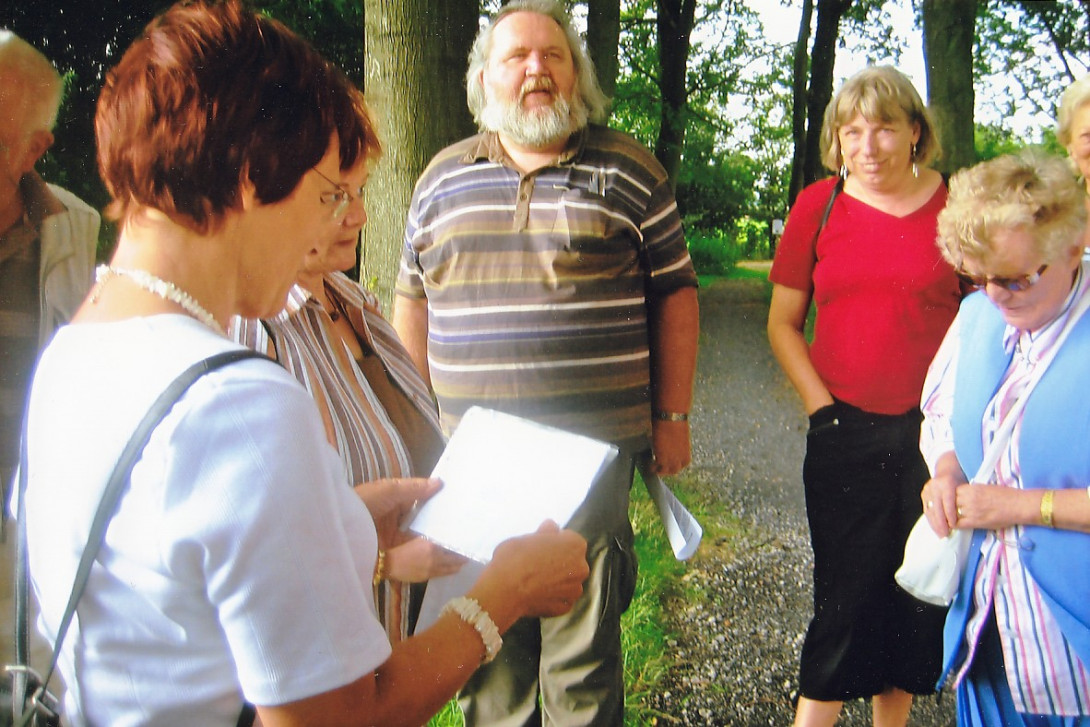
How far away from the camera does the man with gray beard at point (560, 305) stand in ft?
7.04

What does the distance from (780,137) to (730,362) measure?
2.36m

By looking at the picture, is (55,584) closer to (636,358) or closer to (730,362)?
(636,358)

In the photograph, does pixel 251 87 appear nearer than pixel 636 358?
Yes

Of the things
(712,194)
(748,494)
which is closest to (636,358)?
(748,494)

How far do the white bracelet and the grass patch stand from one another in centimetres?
154

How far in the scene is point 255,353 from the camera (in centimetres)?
82

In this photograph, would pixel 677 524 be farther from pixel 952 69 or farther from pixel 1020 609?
pixel 952 69

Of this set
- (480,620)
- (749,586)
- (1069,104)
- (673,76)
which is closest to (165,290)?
(480,620)

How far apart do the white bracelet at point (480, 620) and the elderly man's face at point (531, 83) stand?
4.92 feet

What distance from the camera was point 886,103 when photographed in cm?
221

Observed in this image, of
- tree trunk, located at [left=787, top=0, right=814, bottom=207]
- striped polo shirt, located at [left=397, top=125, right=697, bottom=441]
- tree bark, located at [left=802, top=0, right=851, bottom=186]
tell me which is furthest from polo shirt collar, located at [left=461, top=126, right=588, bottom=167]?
tree trunk, located at [left=787, top=0, right=814, bottom=207]

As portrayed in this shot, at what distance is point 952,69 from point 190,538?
129 inches

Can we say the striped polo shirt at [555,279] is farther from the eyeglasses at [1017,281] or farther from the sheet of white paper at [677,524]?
the eyeglasses at [1017,281]

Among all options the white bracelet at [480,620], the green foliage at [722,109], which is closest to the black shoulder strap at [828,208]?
the white bracelet at [480,620]
